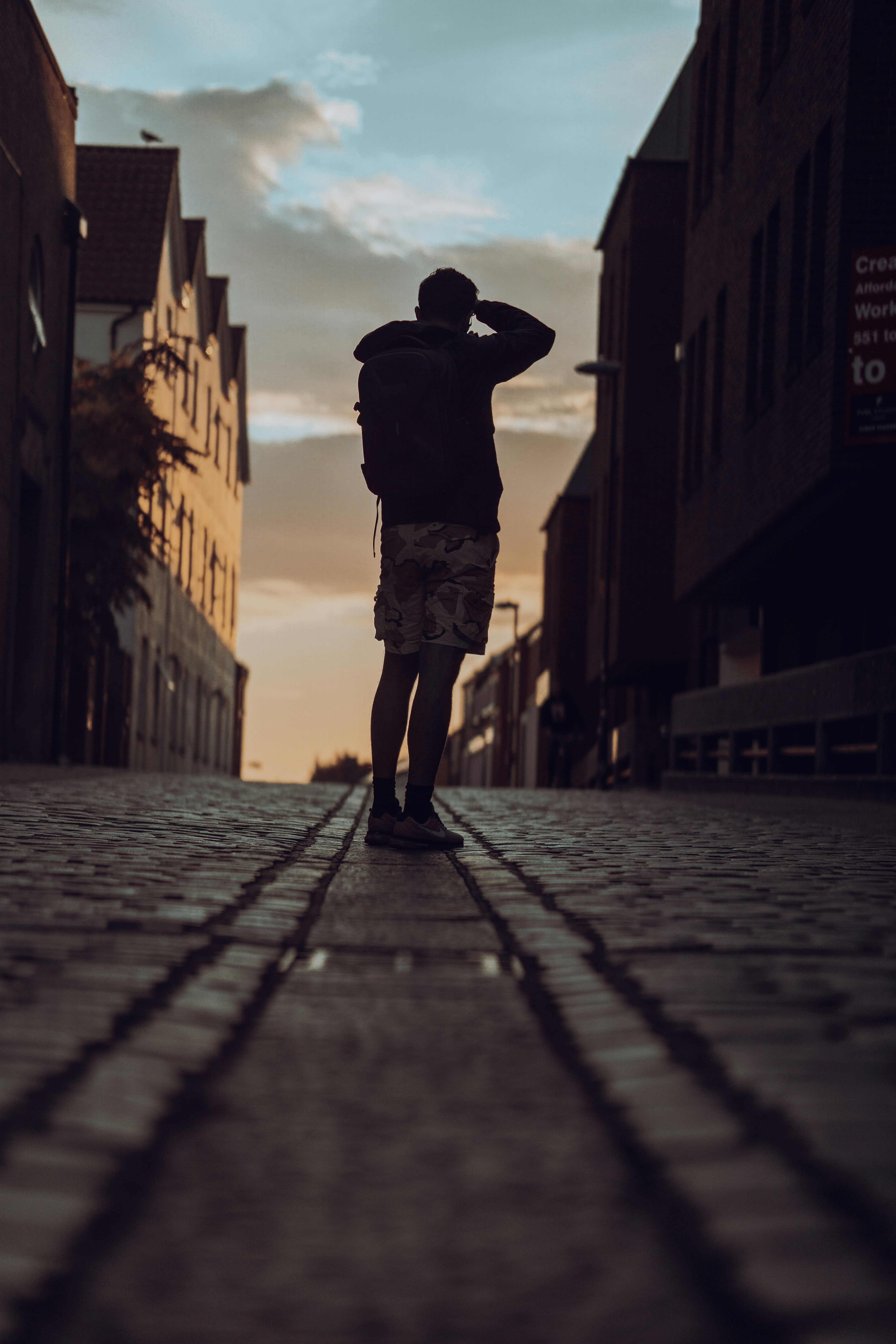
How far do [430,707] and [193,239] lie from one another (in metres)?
40.3

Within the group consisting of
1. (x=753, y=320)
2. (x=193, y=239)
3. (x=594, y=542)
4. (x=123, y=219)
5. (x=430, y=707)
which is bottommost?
(x=430, y=707)

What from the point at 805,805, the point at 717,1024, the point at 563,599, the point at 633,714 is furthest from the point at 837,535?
the point at 563,599

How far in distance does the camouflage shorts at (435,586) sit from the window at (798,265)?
1300cm

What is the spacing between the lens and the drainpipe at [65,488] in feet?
73.0

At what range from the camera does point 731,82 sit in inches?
947

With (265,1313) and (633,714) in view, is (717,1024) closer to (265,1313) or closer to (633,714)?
(265,1313)

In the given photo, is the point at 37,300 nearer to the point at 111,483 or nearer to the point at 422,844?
the point at 111,483

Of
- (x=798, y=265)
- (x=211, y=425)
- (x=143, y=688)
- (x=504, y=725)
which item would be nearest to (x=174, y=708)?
(x=143, y=688)

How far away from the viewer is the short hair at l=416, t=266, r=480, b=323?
652 centimetres

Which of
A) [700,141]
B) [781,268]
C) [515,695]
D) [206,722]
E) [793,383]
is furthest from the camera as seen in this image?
[515,695]

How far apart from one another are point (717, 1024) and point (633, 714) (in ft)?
137

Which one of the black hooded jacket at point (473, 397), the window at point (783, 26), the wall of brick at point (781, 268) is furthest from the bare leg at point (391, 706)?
the window at point (783, 26)

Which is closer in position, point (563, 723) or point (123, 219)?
point (563, 723)

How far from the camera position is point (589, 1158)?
1.88m
